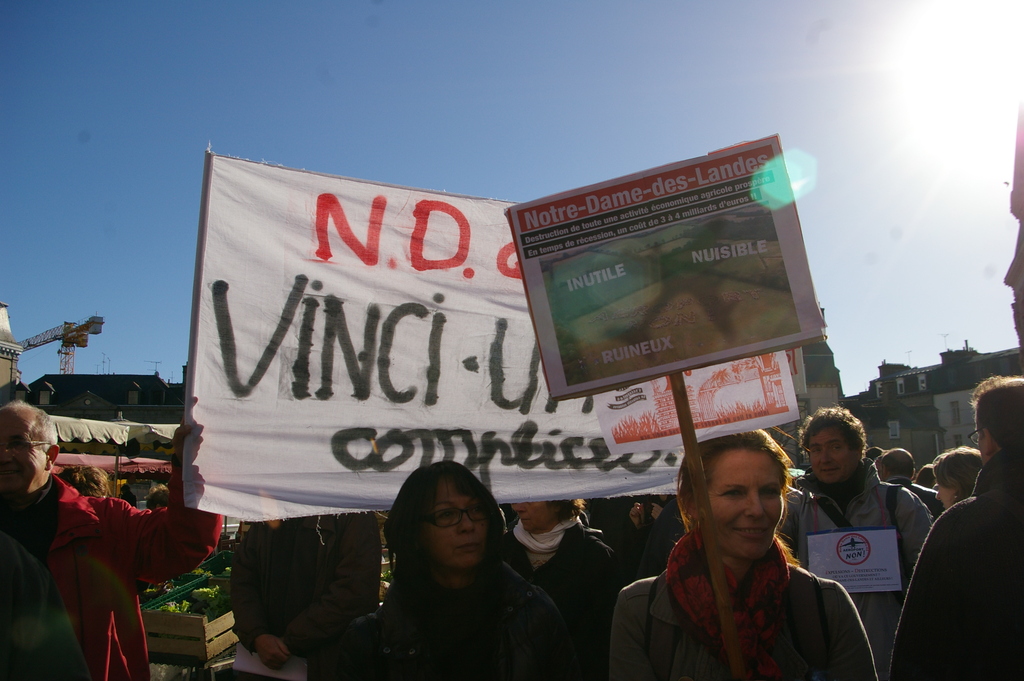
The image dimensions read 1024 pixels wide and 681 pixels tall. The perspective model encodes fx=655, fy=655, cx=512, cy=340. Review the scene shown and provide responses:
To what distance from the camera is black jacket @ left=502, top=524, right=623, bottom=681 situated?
3221 millimetres

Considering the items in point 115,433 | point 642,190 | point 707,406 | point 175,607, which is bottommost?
point 175,607

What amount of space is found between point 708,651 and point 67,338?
113994 millimetres

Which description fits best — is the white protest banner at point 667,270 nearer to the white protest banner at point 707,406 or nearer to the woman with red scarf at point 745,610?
the woman with red scarf at point 745,610

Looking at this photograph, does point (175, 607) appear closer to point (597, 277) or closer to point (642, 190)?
point (597, 277)

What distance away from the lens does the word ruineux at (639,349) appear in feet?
6.64

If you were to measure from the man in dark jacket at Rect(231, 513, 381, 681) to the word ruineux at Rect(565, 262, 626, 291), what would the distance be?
2.10 metres

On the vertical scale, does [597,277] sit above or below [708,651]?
above

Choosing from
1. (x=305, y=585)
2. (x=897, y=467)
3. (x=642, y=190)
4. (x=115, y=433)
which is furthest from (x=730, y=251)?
(x=115, y=433)

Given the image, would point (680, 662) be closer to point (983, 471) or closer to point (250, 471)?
point (983, 471)

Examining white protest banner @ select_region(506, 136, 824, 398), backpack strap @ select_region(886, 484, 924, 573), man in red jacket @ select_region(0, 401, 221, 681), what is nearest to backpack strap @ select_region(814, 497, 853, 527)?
backpack strap @ select_region(886, 484, 924, 573)

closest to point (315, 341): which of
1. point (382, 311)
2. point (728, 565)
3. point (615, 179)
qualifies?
point (382, 311)

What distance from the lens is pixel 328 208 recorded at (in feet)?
9.66

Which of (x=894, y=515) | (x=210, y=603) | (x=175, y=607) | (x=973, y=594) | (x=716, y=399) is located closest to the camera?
(x=973, y=594)

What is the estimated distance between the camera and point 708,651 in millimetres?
1839
